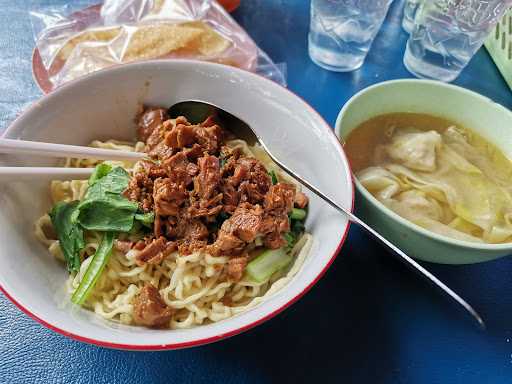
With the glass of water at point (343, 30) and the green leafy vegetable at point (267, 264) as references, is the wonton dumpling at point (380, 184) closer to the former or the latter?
the green leafy vegetable at point (267, 264)

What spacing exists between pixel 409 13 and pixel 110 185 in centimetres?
223

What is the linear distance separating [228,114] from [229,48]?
708mm

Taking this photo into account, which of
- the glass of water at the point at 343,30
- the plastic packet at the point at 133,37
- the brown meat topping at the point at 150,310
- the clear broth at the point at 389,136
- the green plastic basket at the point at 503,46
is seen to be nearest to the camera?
the brown meat topping at the point at 150,310

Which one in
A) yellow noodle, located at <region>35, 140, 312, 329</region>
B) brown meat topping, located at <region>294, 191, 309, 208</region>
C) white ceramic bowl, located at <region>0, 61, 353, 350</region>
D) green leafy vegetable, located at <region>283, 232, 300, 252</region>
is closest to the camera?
white ceramic bowl, located at <region>0, 61, 353, 350</region>

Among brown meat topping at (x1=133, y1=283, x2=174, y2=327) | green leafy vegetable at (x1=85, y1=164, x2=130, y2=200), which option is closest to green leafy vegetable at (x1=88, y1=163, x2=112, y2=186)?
green leafy vegetable at (x1=85, y1=164, x2=130, y2=200)

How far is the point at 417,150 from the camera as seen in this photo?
1.75 meters

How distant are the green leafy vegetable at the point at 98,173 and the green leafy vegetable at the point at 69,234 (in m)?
0.10

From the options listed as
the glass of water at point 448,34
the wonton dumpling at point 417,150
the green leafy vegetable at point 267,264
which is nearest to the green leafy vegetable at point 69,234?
the green leafy vegetable at point 267,264

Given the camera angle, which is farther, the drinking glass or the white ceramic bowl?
the drinking glass

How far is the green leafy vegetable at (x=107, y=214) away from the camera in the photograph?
1.37 metres

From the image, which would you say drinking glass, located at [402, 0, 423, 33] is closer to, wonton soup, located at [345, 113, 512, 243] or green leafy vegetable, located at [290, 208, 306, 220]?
wonton soup, located at [345, 113, 512, 243]

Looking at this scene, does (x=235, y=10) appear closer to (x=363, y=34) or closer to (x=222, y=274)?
(x=363, y=34)

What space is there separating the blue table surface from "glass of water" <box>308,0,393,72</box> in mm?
1172

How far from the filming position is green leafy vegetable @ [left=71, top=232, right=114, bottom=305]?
1.26 metres
